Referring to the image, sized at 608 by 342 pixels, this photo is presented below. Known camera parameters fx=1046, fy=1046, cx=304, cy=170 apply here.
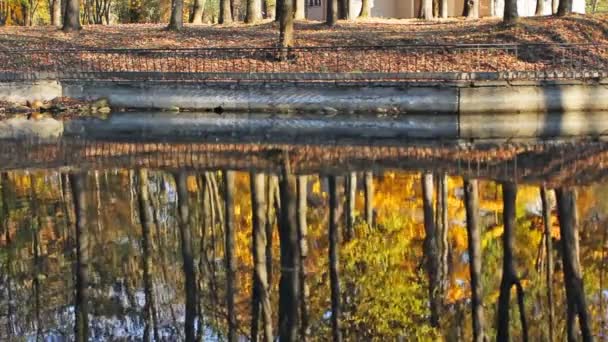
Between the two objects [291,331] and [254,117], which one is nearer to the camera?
[291,331]

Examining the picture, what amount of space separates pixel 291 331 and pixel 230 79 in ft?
81.4

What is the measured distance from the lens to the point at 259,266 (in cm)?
1221

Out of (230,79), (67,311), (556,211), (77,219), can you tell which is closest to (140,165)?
(77,219)

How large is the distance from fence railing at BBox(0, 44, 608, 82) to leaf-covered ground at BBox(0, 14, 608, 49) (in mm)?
2885

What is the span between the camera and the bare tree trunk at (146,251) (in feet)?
32.8

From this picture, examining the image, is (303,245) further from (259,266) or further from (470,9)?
(470,9)

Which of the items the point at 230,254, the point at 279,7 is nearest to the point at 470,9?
the point at 279,7

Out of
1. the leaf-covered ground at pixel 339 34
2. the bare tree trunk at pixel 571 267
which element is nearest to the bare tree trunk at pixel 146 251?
the bare tree trunk at pixel 571 267

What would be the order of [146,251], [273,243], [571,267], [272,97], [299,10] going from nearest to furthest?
[571,267], [146,251], [273,243], [272,97], [299,10]

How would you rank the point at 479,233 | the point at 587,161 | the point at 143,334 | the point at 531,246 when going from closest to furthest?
1. the point at 143,334
2. the point at 531,246
3. the point at 479,233
4. the point at 587,161

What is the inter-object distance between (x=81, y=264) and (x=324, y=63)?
25266 millimetres

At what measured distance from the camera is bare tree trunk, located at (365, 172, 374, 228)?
15.7 meters

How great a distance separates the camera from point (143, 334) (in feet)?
31.5

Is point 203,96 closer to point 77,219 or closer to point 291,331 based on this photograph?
point 77,219
